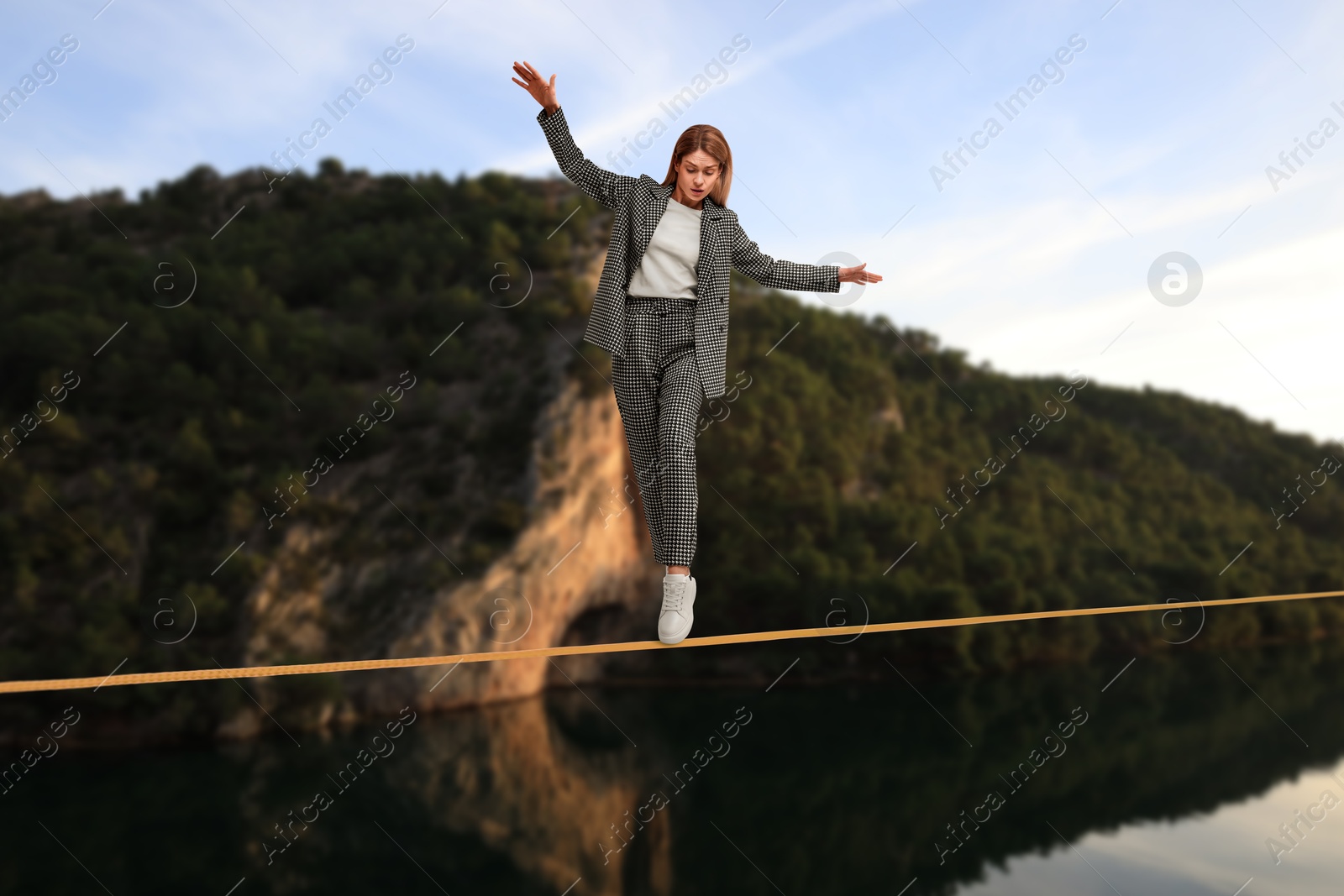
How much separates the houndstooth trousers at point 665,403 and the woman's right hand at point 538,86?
0.61 m

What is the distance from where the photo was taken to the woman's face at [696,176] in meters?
3.07

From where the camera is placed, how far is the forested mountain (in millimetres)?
22797

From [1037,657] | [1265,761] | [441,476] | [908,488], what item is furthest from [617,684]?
[1265,761]

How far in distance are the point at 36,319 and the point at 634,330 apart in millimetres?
26419

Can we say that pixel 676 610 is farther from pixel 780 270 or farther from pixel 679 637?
pixel 780 270

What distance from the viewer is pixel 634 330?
3.04 meters

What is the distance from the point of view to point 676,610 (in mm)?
3076

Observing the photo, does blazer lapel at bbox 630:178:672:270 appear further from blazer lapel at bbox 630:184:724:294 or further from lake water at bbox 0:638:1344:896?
lake water at bbox 0:638:1344:896

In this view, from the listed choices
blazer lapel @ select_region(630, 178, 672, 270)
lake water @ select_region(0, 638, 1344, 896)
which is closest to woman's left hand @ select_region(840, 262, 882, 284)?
blazer lapel @ select_region(630, 178, 672, 270)

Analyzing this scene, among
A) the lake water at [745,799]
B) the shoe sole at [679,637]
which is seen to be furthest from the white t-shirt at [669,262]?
the lake water at [745,799]

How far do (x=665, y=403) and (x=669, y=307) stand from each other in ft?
0.97

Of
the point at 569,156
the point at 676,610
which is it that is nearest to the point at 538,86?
the point at 569,156

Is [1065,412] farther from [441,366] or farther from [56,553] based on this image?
[56,553]

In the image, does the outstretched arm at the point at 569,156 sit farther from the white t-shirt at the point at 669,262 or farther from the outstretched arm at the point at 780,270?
the outstretched arm at the point at 780,270
